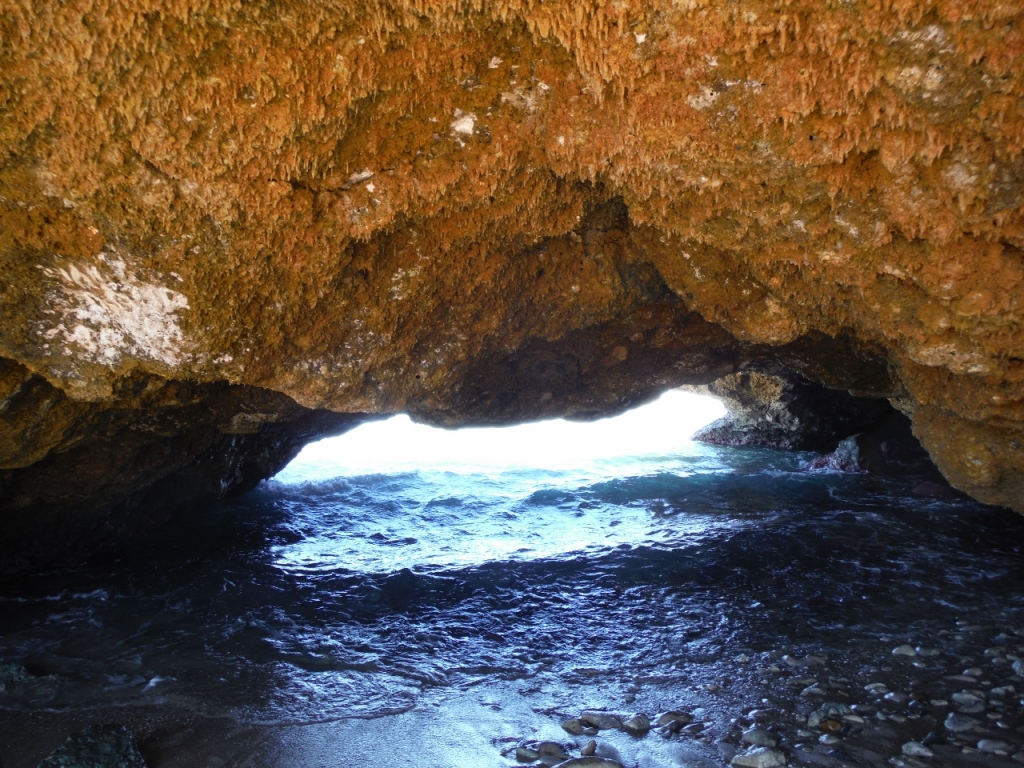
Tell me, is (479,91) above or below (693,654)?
above

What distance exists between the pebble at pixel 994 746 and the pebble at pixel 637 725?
206 cm

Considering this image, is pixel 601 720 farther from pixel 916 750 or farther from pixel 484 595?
pixel 484 595

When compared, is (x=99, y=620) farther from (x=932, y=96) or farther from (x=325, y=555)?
(x=932, y=96)

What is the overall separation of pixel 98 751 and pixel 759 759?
431cm

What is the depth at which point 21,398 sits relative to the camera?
5270 mm

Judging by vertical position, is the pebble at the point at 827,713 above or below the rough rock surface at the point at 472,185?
below

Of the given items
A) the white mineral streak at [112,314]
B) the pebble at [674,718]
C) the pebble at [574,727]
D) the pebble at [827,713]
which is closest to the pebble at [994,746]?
the pebble at [827,713]

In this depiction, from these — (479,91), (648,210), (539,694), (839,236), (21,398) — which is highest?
(479,91)

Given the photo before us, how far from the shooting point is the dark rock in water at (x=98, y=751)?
4.21 m

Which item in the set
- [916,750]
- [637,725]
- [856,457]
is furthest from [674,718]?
[856,457]

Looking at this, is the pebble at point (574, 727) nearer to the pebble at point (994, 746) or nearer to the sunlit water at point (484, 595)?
the sunlit water at point (484, 595)

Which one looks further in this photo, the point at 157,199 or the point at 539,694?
the point at 539,694

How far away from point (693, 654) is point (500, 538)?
4.66 m

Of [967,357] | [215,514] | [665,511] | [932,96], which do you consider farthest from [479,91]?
[215,514]
